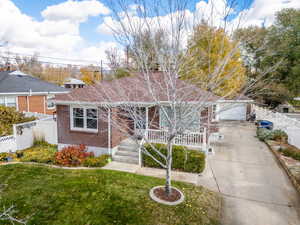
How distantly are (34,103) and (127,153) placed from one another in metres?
12.6

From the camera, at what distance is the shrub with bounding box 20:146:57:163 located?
340 inches

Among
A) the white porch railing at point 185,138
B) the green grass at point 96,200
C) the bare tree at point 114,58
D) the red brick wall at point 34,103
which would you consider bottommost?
the green grass at point 96,200

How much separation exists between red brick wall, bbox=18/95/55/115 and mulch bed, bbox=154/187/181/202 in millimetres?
→ 15364

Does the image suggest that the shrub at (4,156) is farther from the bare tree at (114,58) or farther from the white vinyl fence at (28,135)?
the bare tree at (114,58)

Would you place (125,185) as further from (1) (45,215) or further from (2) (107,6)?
(2) (107,6)

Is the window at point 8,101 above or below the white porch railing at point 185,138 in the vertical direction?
above

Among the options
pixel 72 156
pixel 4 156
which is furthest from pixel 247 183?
pixel 4 156

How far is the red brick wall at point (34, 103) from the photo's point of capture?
15695mm

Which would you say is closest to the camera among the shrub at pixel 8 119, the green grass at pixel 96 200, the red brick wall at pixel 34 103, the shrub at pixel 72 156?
the green grass at pixel 96 200

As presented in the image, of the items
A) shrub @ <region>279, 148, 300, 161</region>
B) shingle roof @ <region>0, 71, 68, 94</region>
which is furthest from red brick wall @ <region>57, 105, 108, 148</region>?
shrub @ <region>279, 148, 300, 161</region>

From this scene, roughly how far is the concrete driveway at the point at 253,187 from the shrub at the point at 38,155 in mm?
7617

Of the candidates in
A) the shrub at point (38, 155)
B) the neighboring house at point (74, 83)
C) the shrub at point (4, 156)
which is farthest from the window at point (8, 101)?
the neighboring house at point (74, 83)

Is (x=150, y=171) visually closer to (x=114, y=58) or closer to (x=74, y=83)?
(x=114, y=58)

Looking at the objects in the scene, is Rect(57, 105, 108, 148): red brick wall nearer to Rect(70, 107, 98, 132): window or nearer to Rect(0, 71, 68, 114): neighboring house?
Rect(70, 107, 98, 132): window
